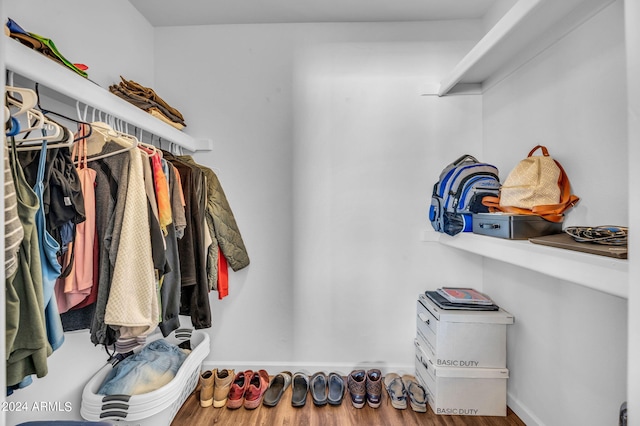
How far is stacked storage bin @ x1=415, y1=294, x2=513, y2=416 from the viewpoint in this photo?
5.14 ft

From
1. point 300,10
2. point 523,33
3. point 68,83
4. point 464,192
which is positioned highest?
point 300,10

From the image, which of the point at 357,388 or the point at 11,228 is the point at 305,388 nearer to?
the point at 357,388

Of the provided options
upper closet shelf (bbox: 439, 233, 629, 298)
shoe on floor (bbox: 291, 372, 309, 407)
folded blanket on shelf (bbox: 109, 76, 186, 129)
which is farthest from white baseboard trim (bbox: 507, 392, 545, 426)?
folded blanket on shelf (bbox: 109, 76, 186, 129)

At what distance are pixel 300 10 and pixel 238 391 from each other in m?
2.22

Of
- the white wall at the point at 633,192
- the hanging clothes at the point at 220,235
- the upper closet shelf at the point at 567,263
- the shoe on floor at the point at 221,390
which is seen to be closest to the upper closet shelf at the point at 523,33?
the white wall at the point at 633,192

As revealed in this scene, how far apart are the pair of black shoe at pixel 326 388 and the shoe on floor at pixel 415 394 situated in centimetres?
37

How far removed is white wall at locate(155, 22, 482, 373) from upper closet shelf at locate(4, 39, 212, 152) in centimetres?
63

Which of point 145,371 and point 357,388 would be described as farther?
point 357,388

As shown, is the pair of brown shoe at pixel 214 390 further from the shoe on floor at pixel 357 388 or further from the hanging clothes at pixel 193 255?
the shoe on floor at pixel 357 388

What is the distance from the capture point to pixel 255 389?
1.67 metres

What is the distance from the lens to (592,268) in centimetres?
82

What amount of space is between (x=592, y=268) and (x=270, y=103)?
1.76m

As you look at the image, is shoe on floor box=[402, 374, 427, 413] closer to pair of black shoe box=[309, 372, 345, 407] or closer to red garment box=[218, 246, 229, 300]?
pair of black shoe box=[309, 372, 345, 407]

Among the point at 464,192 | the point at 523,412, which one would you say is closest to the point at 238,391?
the point at 523,412
